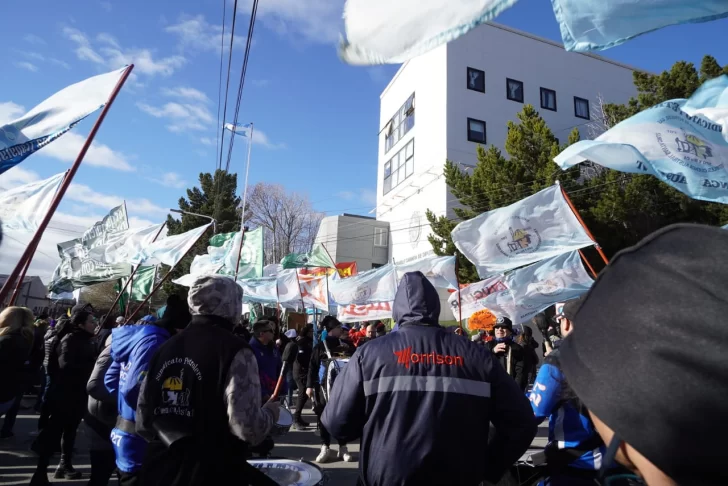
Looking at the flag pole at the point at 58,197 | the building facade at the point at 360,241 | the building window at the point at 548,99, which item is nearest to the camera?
the flag pole at the point at 58,197

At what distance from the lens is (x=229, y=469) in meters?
2.58

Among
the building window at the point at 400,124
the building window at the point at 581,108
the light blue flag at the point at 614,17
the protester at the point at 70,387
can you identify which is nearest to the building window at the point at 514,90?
the building window at the point at 581,108

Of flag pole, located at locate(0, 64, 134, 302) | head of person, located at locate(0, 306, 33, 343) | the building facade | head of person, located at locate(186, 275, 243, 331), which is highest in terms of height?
the building facade

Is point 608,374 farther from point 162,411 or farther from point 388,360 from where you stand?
point 162,411

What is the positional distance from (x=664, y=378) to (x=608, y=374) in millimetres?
89

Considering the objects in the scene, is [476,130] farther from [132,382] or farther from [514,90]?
[132,382]

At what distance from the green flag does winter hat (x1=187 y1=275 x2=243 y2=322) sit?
11.0 meters

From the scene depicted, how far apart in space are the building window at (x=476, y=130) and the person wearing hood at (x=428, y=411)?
92.8 feet

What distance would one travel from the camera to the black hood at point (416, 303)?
299cm

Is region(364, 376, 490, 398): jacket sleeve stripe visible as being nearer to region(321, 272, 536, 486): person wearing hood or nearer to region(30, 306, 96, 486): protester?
region(321, 272, 536, 486): person wearing hood

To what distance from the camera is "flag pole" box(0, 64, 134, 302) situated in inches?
164

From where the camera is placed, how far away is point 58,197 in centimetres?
481

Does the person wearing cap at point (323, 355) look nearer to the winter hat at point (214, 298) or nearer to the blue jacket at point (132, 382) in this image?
the blue jacket at point (132, 382)

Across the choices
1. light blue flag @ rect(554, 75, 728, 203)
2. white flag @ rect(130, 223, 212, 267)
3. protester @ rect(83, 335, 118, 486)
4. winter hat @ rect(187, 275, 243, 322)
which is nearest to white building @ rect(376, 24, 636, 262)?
white flag @ rect(130, 223, 212, 267)
